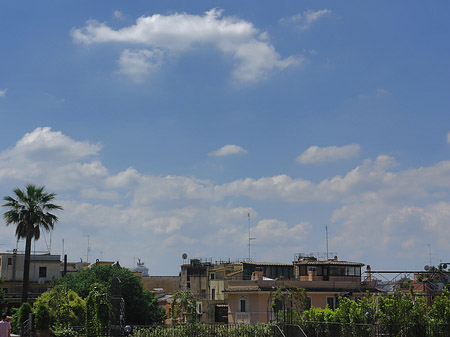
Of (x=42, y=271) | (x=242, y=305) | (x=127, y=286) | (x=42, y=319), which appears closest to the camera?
(x=42, y=319)

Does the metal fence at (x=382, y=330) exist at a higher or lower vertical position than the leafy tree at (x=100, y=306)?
lower

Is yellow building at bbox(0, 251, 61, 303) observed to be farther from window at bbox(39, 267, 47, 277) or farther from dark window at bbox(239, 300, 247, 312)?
dark window at bbox(239, 300, 247, 312)

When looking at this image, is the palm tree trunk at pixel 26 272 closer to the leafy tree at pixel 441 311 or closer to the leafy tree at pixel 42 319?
the leafy tree at pixel 42 319

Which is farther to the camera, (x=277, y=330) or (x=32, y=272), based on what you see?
(x=32, y=272)

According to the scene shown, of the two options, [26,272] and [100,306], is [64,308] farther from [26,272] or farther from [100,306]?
[100,306]

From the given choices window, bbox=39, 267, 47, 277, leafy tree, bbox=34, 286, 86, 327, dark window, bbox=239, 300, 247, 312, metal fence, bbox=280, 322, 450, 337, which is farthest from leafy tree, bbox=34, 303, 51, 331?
window, bbox=39, 267, 47, 277

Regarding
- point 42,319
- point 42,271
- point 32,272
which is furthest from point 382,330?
point 42,271

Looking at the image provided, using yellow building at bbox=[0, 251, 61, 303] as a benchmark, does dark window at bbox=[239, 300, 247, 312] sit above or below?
below

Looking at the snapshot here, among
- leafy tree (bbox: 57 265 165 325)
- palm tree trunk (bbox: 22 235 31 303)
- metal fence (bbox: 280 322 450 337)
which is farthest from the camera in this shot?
leafy tree (bbox: 57 265 165 325)

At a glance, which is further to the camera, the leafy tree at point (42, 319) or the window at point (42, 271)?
the window at point (42, 271)

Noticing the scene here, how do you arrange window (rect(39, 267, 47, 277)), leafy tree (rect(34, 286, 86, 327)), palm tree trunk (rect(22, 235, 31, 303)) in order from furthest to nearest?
1. window (rect(39, 267, 47, 277))
2. palm tree trunk (rect(22, 235, 31, 303))
3. leafy tree (rect(34, 286, 86, 327))

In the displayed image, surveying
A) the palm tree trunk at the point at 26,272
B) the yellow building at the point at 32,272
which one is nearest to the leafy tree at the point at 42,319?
the palm tree trunk at the point at 26,272

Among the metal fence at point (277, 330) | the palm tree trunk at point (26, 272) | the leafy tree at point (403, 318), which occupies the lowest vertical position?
the metal fence at point (277, 330)

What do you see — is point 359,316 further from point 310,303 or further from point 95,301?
point 310,303
